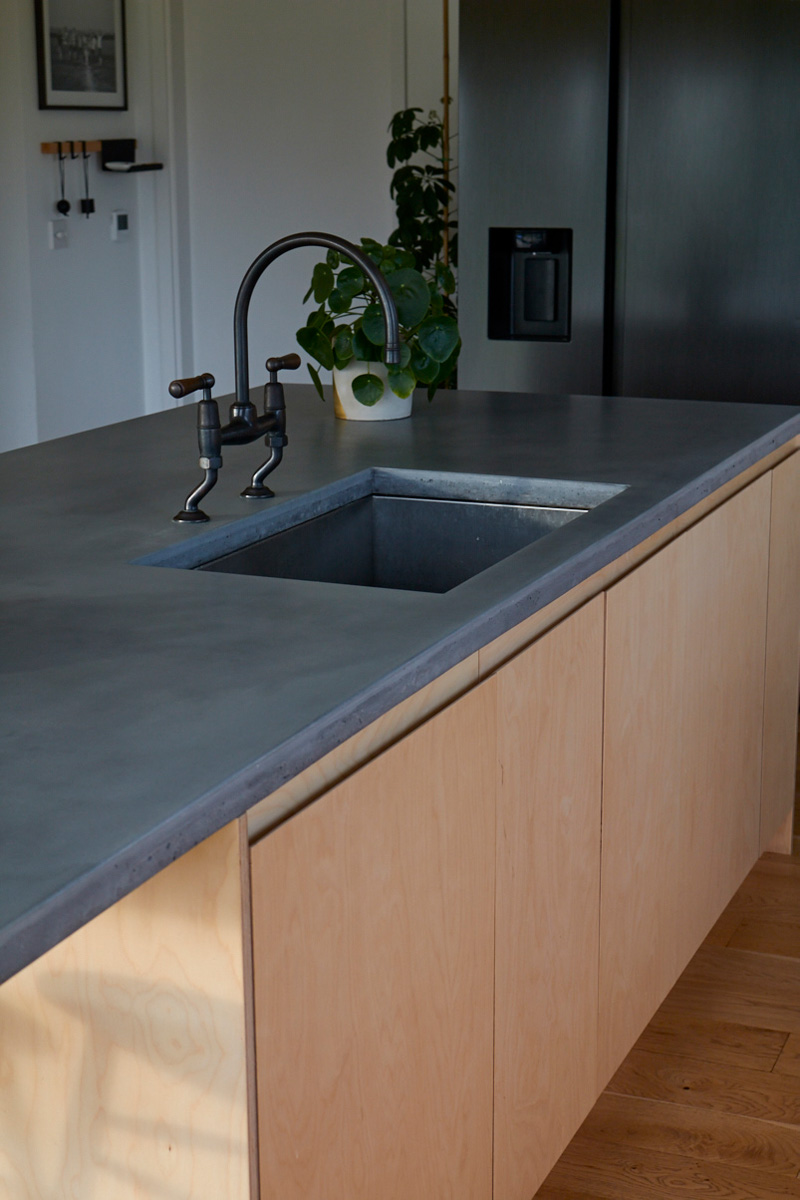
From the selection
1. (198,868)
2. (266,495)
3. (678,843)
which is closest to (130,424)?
(266,495)

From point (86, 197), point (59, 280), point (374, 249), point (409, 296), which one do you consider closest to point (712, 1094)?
point (409, 296)

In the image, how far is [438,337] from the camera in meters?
2.30

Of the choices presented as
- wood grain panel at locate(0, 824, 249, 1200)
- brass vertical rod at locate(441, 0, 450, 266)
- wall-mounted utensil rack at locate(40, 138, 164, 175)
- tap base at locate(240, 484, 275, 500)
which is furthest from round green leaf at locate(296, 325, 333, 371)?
wall-mounted utensil rack at locate(40, 138, 164, 175)

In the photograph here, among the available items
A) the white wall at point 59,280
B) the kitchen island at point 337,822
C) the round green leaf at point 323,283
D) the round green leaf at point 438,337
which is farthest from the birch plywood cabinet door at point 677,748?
the white wall at point 59,280

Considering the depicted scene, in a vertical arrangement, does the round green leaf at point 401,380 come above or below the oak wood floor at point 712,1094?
above

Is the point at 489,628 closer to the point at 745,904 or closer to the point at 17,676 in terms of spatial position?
the point at 17,676

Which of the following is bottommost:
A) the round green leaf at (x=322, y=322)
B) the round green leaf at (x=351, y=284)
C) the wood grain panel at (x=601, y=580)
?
the wood grain panel at (x=601, y=580)

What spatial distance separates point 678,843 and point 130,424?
1.14 m

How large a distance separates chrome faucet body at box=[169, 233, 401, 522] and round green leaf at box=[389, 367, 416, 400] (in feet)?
1.43

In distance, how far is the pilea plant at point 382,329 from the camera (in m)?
2.30

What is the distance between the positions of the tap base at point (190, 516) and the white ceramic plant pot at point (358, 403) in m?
0.73

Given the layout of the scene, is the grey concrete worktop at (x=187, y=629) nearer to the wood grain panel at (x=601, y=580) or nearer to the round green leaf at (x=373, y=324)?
the wood grain panel at (x=601, y=580)

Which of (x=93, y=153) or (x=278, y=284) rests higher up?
(x=93, y=153)

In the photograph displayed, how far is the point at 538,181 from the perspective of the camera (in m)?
3.69
